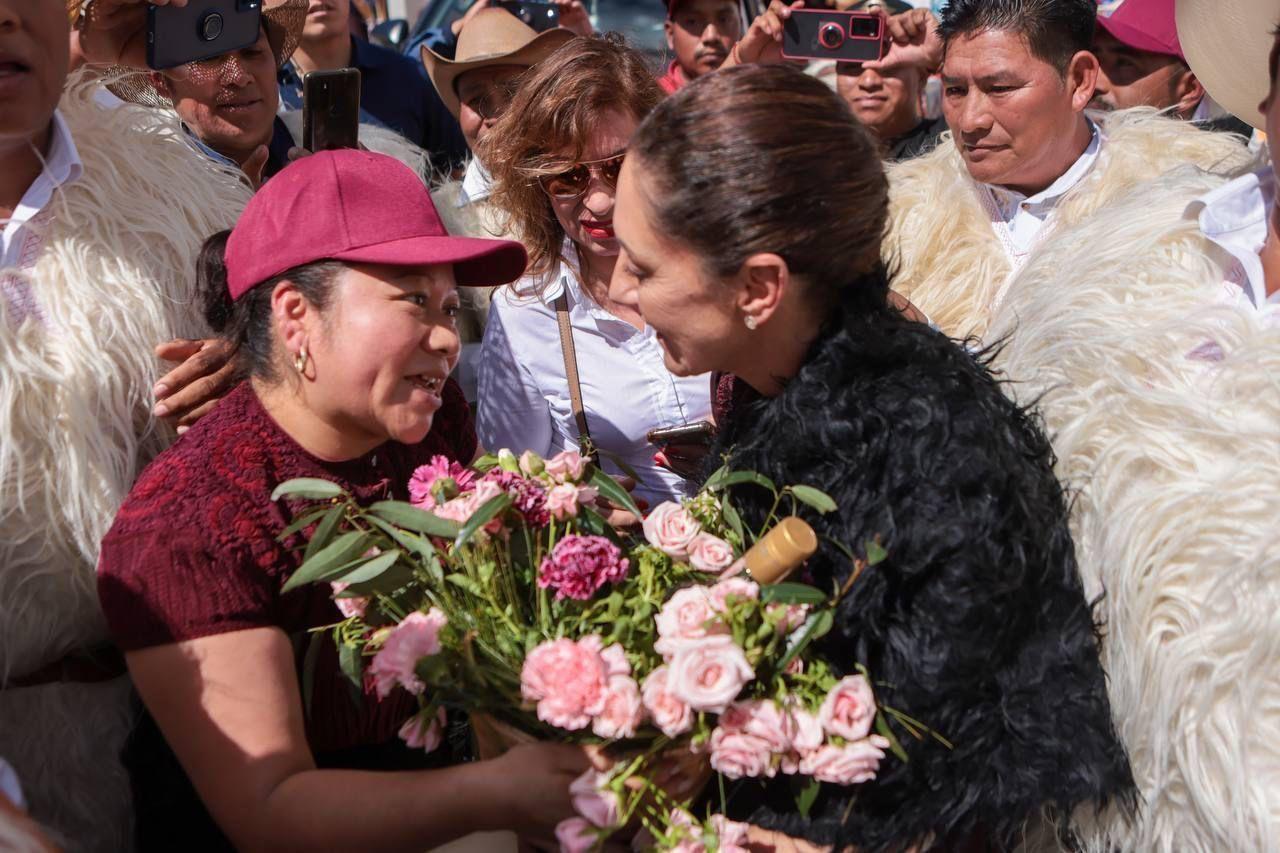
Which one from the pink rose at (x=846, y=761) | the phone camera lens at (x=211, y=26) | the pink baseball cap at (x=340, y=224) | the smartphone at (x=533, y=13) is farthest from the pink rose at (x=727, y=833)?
the smartphone at (x=533, y=13)

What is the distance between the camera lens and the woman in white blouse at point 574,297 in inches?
110

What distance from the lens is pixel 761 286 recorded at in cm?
182

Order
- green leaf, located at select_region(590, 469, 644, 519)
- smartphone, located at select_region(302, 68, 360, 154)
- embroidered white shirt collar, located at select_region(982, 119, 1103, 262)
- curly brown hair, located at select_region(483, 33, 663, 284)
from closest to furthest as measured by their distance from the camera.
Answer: green leaf, located at select_region(590, 469, 644, 519) → smartphone, located at select_region(302, 68, 360, 154) → curly brown hair, located at select_region(483, 33, 663, 284) → embroidered white shirt collar, located at select_region(982, 119, 1103, 262)

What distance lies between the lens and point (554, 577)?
1.66 m

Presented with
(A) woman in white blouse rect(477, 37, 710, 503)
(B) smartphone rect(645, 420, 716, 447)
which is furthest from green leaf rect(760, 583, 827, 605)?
(A) woman in white blouse rect(477, 37, 710, 503)

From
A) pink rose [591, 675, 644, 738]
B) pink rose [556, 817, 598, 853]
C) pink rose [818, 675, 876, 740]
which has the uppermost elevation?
pink rose [591, 675, 644, 738]

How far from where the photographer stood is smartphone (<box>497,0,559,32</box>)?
446 centimetres

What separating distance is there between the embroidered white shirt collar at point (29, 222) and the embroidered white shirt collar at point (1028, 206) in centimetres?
236

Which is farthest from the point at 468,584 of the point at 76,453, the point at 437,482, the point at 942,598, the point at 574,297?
the point at 574,297

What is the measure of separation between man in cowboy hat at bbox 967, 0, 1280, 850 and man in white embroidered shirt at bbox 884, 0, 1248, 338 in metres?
0.95

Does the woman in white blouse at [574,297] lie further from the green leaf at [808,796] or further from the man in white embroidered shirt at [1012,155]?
the green leaf at [808,796]

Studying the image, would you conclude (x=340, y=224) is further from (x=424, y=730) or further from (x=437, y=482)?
(x=424, y=730)

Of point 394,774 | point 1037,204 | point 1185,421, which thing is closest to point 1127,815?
point 1185,421

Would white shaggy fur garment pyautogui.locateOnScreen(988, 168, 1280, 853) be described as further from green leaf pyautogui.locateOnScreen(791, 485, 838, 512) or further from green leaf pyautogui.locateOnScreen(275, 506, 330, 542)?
green leaf pyautogui.locateOnScreen(275, 506, 330, 542)
